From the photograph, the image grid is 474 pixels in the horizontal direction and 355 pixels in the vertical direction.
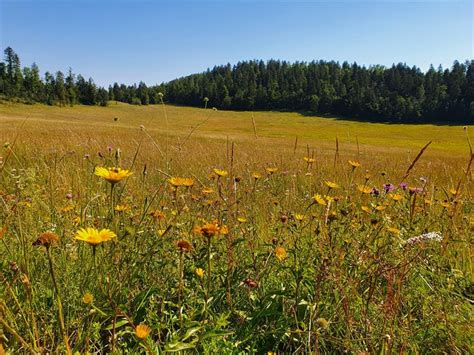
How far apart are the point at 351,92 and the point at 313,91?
1269cm

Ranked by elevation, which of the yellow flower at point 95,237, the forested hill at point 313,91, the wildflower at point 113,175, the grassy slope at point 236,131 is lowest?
the grassy slope at point 236,131

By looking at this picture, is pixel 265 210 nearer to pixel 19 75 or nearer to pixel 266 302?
pixel 266 302

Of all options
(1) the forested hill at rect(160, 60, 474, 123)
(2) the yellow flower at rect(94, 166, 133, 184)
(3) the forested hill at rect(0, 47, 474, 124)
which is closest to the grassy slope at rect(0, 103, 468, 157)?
(2) the yellow flower at rect(94, 166, 133, 184)

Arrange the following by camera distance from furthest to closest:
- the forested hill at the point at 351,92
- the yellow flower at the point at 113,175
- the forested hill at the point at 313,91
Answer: the forested hill at the point at 351,92 < the forested hill at the point at 313,91 < the yellow flower at the point at 113,175

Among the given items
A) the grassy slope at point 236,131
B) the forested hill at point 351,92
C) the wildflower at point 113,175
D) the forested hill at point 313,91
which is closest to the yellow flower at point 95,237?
the wildflower at point 113,175

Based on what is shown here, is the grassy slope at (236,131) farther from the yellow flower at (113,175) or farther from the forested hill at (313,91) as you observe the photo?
the forested hill at (313,91)

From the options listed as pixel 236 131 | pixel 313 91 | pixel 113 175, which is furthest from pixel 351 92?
pixel 113 175

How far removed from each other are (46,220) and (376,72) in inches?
4221

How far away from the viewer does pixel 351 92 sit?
84438 mm

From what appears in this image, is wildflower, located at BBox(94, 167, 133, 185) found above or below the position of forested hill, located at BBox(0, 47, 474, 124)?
below

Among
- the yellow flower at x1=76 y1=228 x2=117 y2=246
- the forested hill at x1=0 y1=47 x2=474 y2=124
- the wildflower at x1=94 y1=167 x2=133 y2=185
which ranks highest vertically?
the forested hill at x1=0 y1=47 x2=474 y2=124

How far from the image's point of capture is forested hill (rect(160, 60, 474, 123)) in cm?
7394

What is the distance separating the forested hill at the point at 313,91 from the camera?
67875 mm

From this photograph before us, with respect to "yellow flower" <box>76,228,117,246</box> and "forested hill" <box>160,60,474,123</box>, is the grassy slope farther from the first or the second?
"forested hill" <box>160,60,474,123</box>
